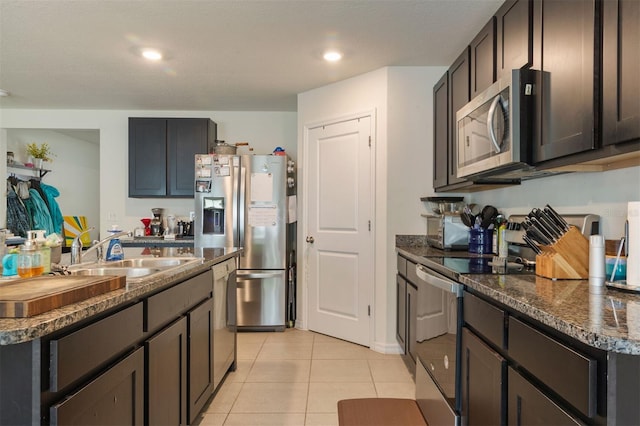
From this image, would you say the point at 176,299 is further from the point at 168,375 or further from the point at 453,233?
the point at 453,233

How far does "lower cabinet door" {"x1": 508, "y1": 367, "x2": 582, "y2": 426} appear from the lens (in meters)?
0.90

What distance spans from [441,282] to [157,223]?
368 cm

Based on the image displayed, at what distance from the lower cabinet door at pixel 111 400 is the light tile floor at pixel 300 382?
3.02 ft

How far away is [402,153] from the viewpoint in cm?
319

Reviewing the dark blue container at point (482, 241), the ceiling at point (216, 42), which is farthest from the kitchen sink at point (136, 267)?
the dark blue container at point (482, 241)

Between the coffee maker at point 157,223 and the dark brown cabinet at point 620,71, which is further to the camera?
the coffee maker at point 157,223

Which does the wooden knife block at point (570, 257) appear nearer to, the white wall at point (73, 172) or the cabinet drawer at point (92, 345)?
the cabinet drawer at point (92, 345)

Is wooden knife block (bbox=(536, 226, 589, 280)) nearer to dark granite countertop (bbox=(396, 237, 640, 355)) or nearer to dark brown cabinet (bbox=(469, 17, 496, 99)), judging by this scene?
dark granite countertop (bbox=(396, 237, 640, 355))

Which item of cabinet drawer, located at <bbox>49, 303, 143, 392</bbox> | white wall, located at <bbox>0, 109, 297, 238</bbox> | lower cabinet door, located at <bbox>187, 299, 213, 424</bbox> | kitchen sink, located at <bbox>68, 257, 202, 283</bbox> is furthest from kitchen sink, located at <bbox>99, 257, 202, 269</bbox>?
white wall, located at <bbox>0, 109, 297, 238</bbox>

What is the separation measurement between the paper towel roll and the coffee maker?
14.2ft

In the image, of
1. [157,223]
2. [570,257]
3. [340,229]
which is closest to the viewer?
[570,257]

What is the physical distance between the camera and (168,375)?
156 centimetres

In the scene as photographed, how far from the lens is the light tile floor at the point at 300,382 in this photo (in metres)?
2.14

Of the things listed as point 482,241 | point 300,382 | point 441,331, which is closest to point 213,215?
point 300,382
